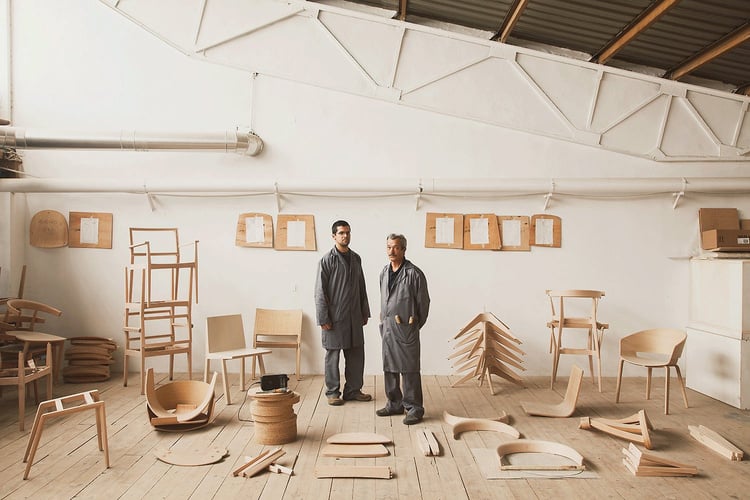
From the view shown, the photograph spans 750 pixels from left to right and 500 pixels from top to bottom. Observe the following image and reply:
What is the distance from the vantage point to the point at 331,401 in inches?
227

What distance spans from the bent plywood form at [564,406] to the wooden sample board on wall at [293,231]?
10.6ft

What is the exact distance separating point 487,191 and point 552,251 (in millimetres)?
1103

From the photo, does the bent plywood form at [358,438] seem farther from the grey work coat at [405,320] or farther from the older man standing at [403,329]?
the grey work coat at [405,320]

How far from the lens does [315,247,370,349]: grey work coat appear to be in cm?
583

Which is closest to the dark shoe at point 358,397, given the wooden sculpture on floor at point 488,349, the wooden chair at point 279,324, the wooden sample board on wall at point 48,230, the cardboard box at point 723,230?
the wooden sculpture on floor at point 488,349

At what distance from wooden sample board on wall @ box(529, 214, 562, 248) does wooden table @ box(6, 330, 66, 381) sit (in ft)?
17.7

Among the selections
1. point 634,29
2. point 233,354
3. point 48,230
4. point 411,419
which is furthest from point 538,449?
point 48,230

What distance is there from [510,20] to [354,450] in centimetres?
507

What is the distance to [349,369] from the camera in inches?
235

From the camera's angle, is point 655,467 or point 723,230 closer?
point 655,467

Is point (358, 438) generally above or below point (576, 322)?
below

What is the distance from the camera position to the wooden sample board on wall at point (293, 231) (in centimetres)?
721

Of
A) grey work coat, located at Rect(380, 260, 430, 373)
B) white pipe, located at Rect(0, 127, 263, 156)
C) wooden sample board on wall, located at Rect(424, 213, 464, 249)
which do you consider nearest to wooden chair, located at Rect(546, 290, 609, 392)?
wooden sample board on wall, located at Rect(424, 213, 464, 249)

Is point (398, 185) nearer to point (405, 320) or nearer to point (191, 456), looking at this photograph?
point (405, 320)
